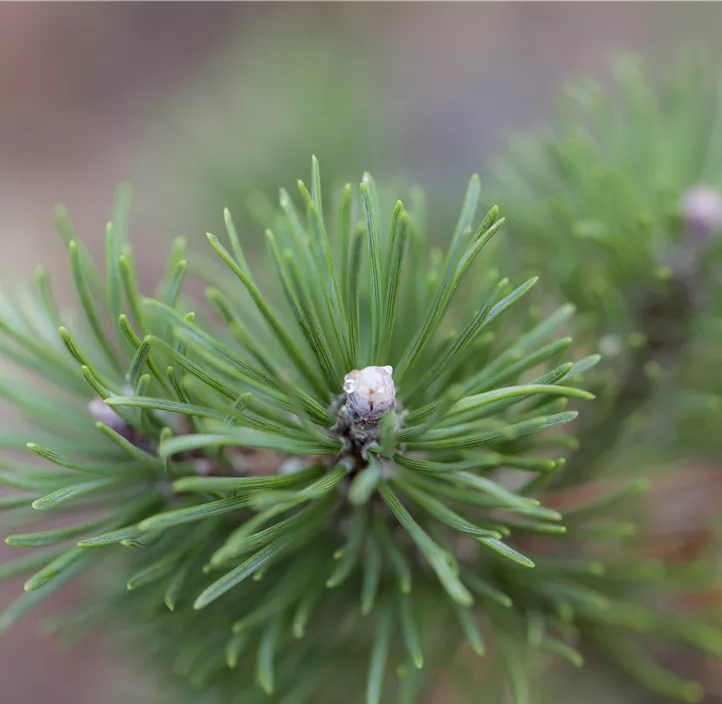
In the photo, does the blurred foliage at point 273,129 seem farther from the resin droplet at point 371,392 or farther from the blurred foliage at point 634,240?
the resin droplet at point 371,392

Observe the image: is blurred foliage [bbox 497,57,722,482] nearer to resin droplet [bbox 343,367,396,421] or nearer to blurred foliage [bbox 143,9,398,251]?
resin droplet [bbox 343,367,396,421]

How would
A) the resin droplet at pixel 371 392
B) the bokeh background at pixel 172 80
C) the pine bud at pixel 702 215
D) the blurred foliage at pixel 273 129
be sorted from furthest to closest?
1. the bokeh background at pixel 172 80
2. the blurred foliage at pixel 273 129
3. the pine bud at pixel 702 215
4. the resin droplet at pixel 371 392

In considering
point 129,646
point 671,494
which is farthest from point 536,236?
point 129,646

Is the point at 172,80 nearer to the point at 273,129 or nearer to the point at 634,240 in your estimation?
the point at 273,129

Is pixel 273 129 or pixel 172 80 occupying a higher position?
pixel 172 80

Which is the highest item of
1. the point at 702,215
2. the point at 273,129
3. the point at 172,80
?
the point at 172,80

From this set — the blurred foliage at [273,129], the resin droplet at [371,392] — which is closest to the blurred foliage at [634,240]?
the resin droplet at [371,392]

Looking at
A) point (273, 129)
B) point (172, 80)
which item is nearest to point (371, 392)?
point (273, 129)
